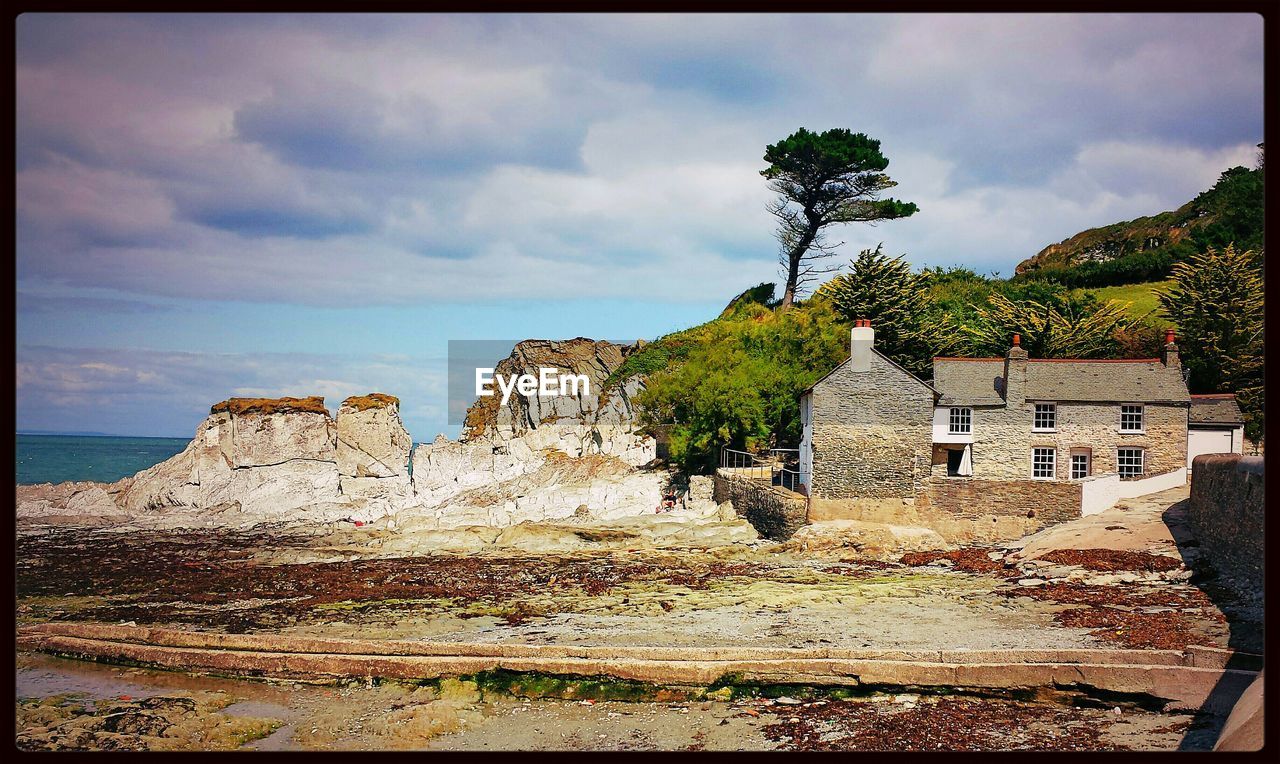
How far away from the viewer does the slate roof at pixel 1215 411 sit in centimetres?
2752

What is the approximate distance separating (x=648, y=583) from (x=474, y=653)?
731cm

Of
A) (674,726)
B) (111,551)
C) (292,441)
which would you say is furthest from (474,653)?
(292,441)

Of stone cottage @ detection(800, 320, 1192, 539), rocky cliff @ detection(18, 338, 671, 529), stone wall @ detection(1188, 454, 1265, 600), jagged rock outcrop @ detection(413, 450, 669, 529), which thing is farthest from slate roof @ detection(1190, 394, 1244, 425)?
rocky cliff @ detection(18, 338, 671, 529)

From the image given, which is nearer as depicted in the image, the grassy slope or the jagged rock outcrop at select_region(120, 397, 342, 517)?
the jagged rock outcrop at select_region(120, 397, 342, 517)

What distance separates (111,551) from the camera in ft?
97.4

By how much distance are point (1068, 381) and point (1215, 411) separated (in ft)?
14.8

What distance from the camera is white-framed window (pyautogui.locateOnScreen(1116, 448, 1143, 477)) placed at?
27.3 meters

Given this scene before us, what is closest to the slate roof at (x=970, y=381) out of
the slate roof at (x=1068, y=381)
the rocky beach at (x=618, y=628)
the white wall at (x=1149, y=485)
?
the slate roof at (x=1068, y=381)

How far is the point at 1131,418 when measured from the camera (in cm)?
2745

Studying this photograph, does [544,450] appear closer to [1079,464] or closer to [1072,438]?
[1072,438]

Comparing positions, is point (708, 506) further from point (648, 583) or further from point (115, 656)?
point (115, 656)

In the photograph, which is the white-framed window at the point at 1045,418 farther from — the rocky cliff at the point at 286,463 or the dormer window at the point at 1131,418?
the rocky cliff at the point at 286,463

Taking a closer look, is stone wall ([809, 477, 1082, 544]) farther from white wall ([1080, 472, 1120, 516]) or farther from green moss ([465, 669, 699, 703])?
green moss ([465, 669, 699, 703])

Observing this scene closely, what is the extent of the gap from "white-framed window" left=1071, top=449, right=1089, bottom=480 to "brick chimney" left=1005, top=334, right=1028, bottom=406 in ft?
7.41
